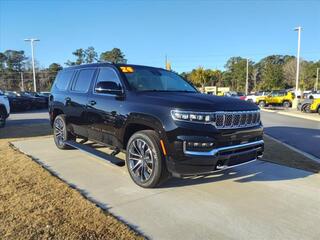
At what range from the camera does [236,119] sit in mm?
4715

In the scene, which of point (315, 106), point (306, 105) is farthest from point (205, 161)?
point (306, 105)

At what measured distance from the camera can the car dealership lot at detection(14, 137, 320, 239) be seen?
3639 millimetres

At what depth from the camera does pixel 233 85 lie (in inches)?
4232

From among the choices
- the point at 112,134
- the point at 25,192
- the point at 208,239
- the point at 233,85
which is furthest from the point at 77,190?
the point at 233,85

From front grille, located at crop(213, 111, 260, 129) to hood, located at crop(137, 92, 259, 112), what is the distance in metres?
0.07

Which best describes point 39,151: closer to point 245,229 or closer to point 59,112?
point 59,112

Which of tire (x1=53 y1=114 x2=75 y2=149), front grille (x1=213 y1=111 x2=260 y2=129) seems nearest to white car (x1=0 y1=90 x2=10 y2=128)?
tire (x1=53 y1=114 x2=75 y2=149)

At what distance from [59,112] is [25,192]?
3.36 m

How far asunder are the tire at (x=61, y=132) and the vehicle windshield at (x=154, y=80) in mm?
2499

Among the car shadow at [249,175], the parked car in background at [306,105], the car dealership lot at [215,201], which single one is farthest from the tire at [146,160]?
the parked car in background at [306,105]

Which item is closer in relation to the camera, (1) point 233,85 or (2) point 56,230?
(2) point 56,230

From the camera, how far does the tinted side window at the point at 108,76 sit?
5616 millimetres

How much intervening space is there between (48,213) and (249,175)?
3.48m

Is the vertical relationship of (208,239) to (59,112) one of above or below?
below
